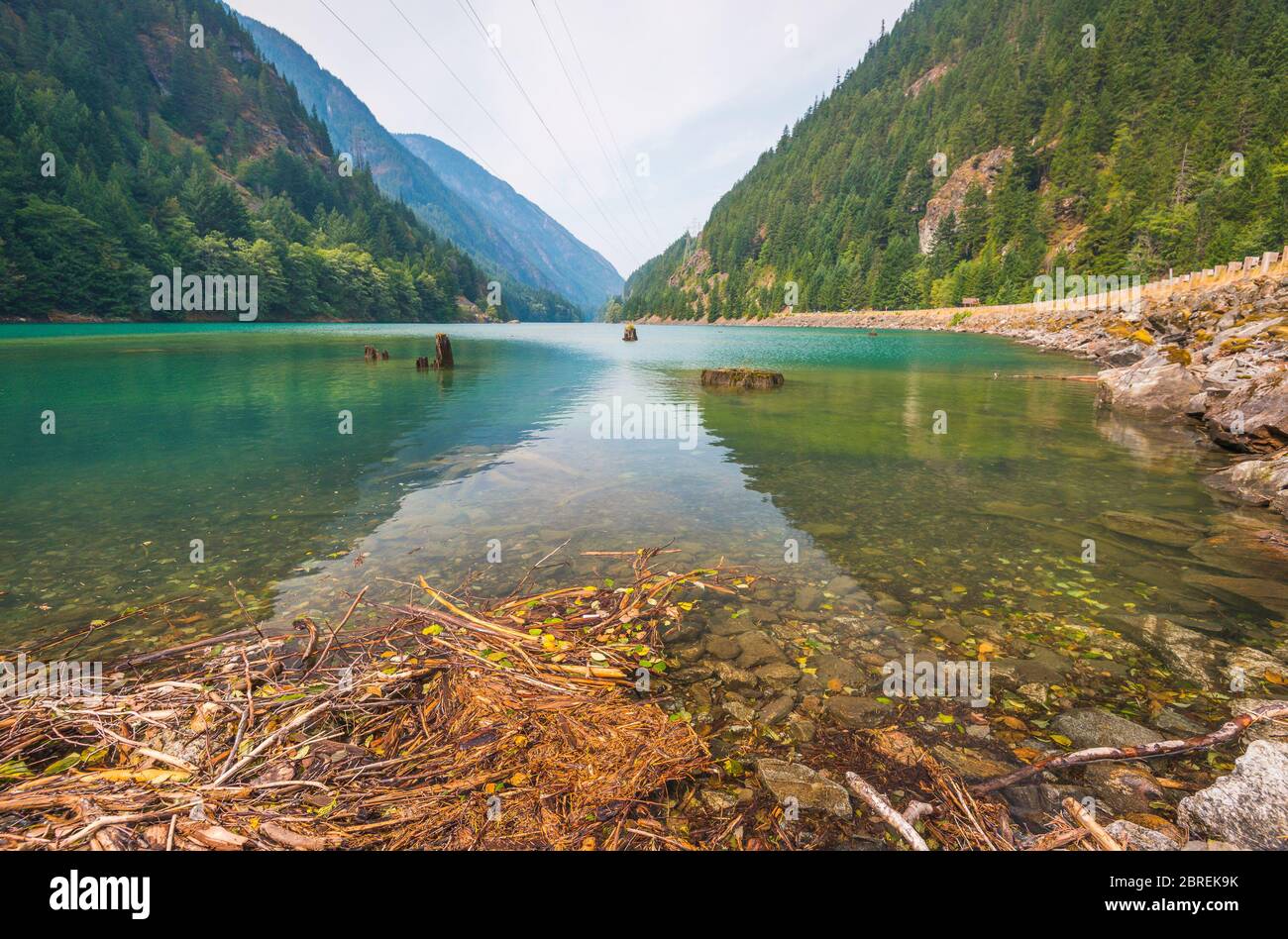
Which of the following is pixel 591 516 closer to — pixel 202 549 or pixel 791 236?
pixel 202 549

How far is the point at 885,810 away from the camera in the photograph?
3615 mm

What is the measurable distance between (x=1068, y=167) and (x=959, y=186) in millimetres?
35947

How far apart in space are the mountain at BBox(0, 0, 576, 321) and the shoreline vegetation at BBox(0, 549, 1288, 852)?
117 meters

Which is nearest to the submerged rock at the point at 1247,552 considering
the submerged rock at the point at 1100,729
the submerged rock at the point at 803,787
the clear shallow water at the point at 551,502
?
the clear shallow water at the point at 551,502

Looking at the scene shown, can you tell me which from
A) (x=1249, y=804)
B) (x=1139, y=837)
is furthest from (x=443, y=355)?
(x=1249, y=804)

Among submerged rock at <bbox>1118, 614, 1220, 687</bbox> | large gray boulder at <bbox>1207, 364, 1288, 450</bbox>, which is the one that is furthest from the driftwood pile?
large gray boulder at <bbox>1207, 364, 1288, 450</bbox>

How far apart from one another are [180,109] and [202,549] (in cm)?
25081

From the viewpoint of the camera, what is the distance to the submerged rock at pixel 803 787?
377cm

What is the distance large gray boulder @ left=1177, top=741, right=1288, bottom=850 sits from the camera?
327 cm

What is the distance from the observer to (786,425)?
65.7 ft

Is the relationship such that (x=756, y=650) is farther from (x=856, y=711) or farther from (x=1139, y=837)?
(x=1139, y=837)

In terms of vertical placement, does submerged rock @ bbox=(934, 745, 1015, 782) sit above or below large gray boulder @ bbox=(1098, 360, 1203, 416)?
below

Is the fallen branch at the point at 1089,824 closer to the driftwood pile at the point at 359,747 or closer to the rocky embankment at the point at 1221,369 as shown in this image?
the driftwood pile at the point at 359,747

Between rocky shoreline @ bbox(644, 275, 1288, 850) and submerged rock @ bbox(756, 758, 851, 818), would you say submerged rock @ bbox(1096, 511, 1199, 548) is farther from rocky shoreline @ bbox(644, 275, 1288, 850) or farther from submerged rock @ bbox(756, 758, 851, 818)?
submerged rock @ bbox(756, 758, 851, 818)
